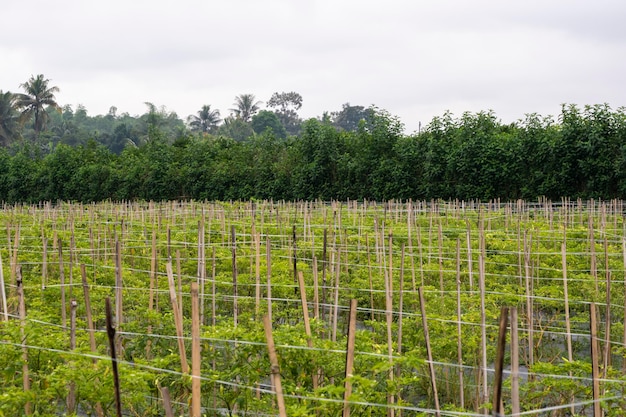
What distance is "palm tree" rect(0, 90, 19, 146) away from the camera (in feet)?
180

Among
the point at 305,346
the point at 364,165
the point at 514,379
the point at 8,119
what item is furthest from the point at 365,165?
the point at 8,119

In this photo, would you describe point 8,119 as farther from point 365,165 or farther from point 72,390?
point 72,390

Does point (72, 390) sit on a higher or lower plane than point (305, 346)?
lower

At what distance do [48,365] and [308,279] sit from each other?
5.13 m

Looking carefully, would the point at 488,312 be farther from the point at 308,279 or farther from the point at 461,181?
the point at 461,181

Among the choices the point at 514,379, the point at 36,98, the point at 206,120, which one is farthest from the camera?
the point at 206,120

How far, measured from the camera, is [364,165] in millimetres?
31359

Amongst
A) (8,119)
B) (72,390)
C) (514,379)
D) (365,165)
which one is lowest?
(72,390)

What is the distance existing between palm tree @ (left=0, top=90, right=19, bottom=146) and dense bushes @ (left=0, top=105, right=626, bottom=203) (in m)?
12.0

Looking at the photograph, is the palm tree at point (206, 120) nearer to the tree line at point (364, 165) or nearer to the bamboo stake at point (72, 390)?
the tree line at point (364, 165)

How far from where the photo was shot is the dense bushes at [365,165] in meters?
25.8

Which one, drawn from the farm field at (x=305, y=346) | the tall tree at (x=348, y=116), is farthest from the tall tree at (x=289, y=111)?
the farm field at (x=305, y=346)

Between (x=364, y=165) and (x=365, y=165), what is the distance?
0.04 metres

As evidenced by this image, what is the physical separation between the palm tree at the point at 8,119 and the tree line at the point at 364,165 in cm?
1204
